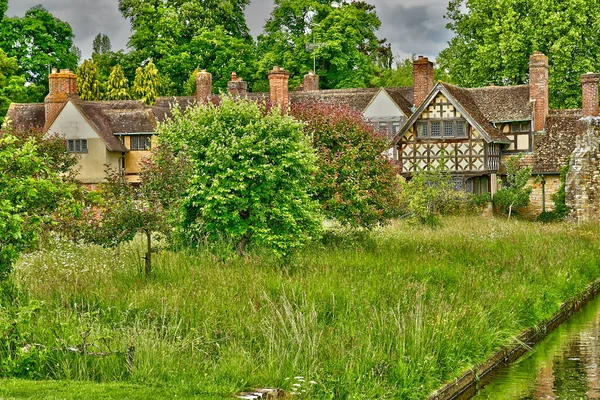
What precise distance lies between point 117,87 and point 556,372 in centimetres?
5411

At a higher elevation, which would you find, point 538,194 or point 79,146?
point 79,146

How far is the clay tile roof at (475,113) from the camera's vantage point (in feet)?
160

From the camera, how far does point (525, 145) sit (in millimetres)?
51000

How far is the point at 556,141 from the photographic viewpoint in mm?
50375

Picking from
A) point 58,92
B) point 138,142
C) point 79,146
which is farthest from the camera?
point 138,142

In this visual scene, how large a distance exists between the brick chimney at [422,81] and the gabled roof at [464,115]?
2974mm

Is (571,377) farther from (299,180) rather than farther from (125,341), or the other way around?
(299,180)

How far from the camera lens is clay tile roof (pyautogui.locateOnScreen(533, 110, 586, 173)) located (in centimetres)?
4941

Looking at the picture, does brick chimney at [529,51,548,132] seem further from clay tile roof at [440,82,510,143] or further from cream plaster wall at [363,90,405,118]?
cream plaster wall at [363,90,405,118]

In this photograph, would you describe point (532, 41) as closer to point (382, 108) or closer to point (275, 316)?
point (382, 108)

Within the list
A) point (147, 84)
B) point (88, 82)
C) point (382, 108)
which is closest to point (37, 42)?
point (88, 82)

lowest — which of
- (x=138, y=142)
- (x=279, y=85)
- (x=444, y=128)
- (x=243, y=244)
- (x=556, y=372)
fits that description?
(x=556, y=372)

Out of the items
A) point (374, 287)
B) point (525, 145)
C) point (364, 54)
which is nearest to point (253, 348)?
point (374, 287)

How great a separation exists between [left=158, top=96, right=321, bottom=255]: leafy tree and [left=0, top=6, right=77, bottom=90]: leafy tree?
135 feet
